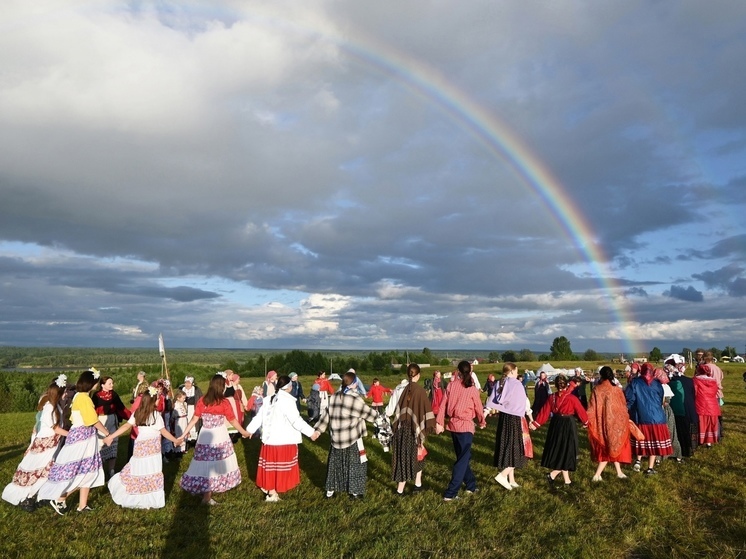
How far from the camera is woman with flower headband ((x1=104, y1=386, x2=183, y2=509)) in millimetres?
8555

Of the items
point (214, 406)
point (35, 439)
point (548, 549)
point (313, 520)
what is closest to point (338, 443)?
point (313, 520)

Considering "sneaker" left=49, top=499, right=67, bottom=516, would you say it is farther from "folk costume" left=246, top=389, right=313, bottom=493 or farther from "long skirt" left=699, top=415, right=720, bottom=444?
"long skirt" left=699, top=415, right=720, bottom=444

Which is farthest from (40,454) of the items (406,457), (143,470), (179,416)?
(406,457)

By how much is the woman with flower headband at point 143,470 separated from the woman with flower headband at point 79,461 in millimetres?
425

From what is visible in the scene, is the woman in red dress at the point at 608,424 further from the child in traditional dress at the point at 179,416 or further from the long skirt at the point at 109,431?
the child in traditional dress at the point at 179,416

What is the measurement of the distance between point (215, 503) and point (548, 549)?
A: 5.22 m

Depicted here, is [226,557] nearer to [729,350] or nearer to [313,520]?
[313,520]

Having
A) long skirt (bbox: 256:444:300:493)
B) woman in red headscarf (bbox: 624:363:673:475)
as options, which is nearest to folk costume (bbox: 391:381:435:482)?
long skirt (bbox: 256:444:300:493)

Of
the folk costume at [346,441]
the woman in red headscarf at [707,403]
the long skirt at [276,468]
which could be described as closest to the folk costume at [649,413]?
the woman in red headscarf at [707,403]

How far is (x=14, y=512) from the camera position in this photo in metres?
8.50

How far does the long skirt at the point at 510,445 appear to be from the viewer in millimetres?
9844

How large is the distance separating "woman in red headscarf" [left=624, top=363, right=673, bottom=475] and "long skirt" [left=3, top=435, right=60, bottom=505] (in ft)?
35.9

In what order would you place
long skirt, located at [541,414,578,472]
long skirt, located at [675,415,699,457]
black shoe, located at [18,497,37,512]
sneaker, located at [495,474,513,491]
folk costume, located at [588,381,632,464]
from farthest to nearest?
long skirt, located at [675,415,699,457]
folk costume, located at [588,381,632,464]
long skirt, located at [541,414,578,472]
sneaker, located at [495,474,513,491]
black shoe, located at [18,497,37,512]

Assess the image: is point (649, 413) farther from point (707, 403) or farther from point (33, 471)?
point (33, 471)
